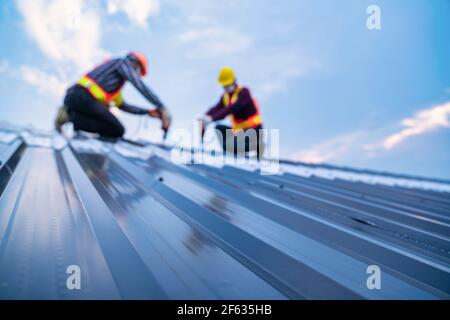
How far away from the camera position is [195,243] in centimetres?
105

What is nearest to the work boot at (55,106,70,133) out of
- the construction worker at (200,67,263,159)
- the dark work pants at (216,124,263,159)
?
the construction worker at (200,67,263,159)

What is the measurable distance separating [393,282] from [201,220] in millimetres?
758

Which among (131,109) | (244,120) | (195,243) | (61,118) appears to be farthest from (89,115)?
(195,243)

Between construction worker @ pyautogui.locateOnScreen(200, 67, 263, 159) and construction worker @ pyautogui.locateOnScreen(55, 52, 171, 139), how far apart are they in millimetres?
1341

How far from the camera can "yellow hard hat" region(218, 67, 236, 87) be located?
591cm

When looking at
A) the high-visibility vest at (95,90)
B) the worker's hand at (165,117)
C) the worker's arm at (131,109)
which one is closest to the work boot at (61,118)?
the worker's arm at (131,109)

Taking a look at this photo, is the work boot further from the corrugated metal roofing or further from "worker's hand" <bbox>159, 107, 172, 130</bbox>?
the corrugated metal roofing

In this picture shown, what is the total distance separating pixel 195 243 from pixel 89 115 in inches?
176

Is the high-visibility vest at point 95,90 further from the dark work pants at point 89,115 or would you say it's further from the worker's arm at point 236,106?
the worker's arm at point 236,106

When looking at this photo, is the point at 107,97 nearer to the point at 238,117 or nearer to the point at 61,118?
the point at 61,118

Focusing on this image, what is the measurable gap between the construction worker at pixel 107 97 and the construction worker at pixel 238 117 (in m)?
1.34

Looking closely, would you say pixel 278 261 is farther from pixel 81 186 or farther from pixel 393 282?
pixel 81 186

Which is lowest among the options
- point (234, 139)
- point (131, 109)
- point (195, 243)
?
point (195, 243)
